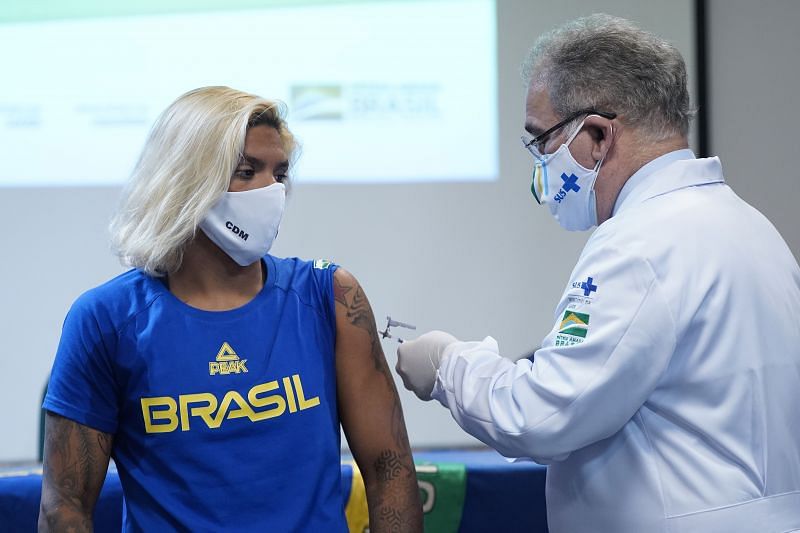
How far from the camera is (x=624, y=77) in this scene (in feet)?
4.69

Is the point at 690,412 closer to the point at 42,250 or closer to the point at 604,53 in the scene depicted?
the point at 604,53

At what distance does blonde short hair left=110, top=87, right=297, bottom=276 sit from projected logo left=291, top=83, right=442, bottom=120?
6.27ft

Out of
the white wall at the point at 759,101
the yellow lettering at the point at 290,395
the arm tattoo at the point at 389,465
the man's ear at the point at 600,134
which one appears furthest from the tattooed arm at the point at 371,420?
the white wall at the point at 759,101

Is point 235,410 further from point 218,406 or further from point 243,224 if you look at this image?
point 243,224

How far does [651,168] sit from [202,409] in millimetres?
829

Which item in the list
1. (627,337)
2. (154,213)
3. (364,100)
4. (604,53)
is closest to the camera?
(627,337)

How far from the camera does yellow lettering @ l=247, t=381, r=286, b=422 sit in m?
1.48

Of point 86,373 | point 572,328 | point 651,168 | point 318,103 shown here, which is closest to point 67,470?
point 86,373

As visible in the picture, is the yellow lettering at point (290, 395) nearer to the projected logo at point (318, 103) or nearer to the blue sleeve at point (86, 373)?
the blue sleeve at point (86, 373)

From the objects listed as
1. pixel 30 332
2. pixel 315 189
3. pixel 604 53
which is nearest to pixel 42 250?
pixel 30 332

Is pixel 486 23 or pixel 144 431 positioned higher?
pixel 486 23

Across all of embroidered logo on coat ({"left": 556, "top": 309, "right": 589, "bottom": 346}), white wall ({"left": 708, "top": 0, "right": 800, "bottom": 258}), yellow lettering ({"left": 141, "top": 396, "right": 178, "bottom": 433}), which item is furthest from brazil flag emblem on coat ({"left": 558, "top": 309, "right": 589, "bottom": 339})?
white wall ({"left": 708, "top": 0, "right": 800, "bottom": 258})

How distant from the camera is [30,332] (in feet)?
12.3

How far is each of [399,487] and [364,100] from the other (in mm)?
2171
